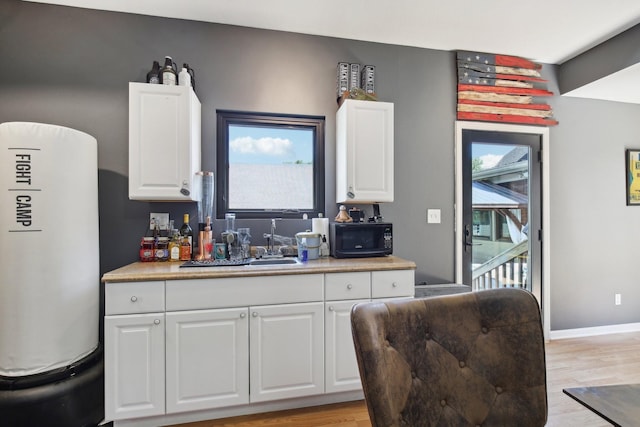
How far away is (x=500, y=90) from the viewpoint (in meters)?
2.91

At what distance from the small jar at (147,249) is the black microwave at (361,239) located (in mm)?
1326

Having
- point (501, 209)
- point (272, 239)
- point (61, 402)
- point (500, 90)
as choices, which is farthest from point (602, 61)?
point (61, 402)

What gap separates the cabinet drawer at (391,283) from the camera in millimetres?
2016

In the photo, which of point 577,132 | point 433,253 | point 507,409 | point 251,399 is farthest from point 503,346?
point 577,132

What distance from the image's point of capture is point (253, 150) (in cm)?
256

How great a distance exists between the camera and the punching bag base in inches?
61.5

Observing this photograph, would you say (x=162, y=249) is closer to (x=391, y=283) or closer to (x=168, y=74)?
(x=168, y=74)

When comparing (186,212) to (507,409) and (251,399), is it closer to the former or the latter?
(251,399)

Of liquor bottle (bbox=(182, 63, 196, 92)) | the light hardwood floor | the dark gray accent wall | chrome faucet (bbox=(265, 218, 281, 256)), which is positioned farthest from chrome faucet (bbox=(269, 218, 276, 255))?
the dark gray accent wall

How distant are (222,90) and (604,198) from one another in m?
3.98

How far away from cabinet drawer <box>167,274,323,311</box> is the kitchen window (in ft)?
2.65

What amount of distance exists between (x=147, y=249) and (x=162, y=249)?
101 millimetres

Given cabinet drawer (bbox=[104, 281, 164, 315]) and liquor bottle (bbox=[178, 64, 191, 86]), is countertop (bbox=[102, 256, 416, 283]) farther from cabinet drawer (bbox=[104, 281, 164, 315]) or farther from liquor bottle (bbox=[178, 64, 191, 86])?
liquor bottle (bbox=[178, 64, 191, 86])

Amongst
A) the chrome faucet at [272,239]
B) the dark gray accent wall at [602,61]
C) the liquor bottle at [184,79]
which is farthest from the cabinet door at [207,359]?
the dark gray accent wall at [602,61]
